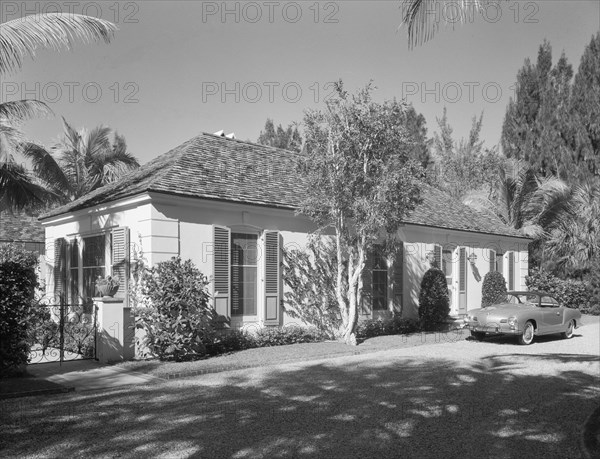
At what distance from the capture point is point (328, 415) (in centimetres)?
749

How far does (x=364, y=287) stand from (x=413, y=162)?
488cm

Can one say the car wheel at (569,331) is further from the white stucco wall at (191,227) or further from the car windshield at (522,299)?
the white stucco wall at (191,227)

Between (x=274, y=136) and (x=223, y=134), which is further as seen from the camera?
(x=274, y=136)

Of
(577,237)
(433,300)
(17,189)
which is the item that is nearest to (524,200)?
(577,237)

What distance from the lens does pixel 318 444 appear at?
20.4 feet

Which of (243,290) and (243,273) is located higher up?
(243,273)

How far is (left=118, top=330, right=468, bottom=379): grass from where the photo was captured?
11047mm

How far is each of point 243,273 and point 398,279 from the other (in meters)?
6.40

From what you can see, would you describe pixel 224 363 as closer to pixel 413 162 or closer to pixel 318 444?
pixel 318 444

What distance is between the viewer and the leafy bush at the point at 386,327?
16.8 meters

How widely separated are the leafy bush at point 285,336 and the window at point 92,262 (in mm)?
4581

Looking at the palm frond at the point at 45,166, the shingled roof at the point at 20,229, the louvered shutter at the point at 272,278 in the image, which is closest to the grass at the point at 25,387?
the louvered shutter at the point at 272,278

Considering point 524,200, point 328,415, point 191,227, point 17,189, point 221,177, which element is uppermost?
point 524,200

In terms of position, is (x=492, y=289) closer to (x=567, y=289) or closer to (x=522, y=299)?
(x=522, y=299)
